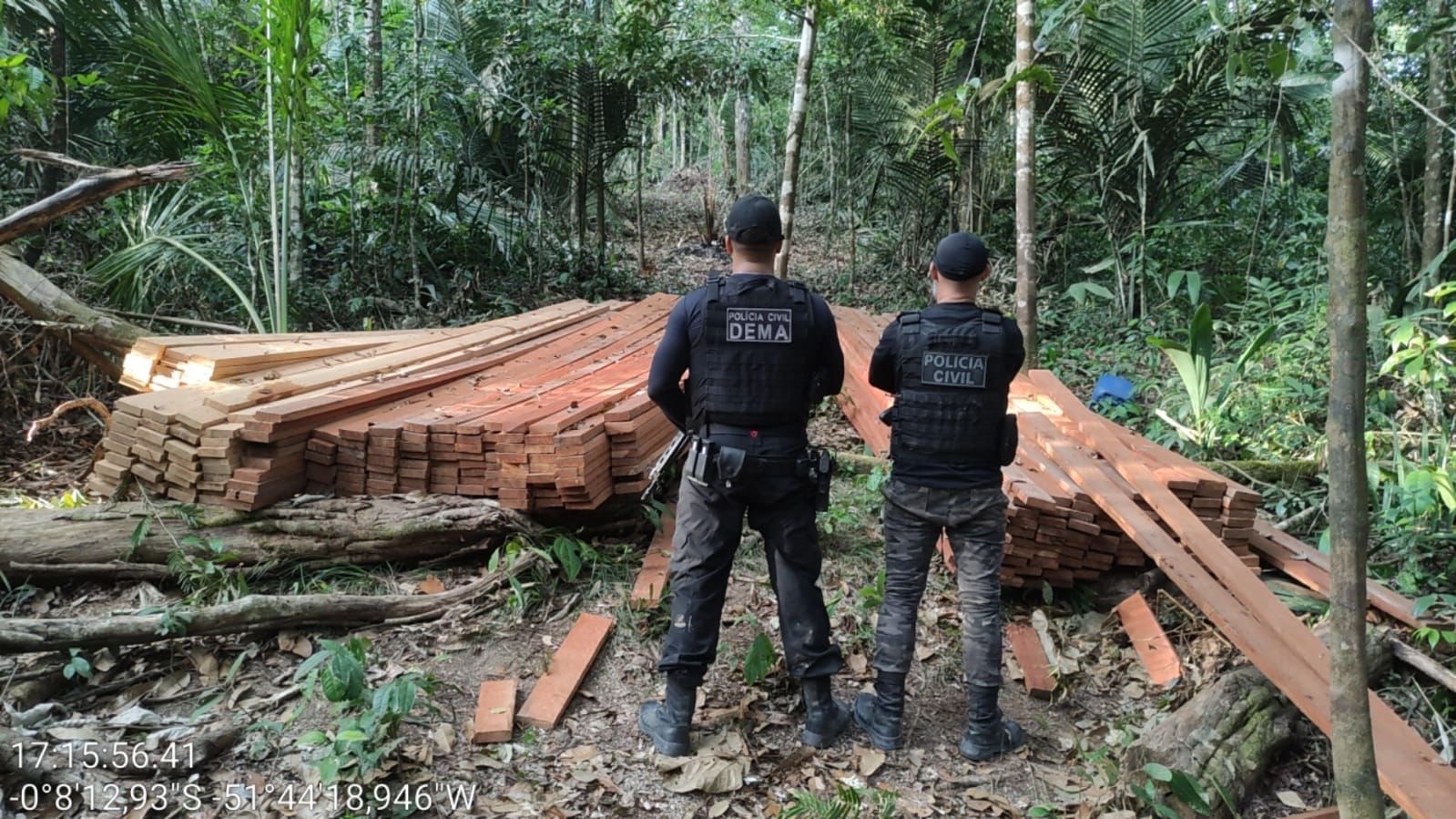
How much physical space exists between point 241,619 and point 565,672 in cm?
125

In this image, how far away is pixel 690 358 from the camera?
3.21m

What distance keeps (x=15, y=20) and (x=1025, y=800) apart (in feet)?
28.0

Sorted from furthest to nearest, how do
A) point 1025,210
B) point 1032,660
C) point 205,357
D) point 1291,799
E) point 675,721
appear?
point 1025,210, point 205,357, point 1032,660, point 675,721, point 1291,799

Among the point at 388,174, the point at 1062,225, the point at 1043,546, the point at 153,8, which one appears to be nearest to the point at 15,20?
the point at 153,8

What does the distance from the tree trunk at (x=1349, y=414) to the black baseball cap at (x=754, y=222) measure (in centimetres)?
162

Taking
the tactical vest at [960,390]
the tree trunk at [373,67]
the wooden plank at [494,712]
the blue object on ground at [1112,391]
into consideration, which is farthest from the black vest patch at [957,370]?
the tree trunk at [373,67]

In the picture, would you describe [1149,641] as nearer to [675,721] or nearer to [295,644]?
[675,721]

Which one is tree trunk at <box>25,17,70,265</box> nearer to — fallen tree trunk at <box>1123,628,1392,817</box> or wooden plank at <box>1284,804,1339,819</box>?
fallen tree trunk at <box>1123,628,1392,817</box>

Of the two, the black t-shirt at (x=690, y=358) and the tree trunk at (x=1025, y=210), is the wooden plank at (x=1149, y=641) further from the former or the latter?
the tree trunk at (x=1025, y=210)

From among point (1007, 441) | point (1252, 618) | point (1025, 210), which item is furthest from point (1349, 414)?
point (1025, 210)

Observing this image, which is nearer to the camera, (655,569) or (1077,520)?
(1077,520)

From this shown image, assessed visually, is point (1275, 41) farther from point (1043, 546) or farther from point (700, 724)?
point (700, 724)

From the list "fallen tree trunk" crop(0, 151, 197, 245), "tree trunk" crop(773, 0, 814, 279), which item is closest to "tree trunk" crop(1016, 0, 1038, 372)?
"tree trunk" crop(773, 0, 814, 279)

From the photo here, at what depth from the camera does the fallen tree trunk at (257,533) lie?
364 centimetres
